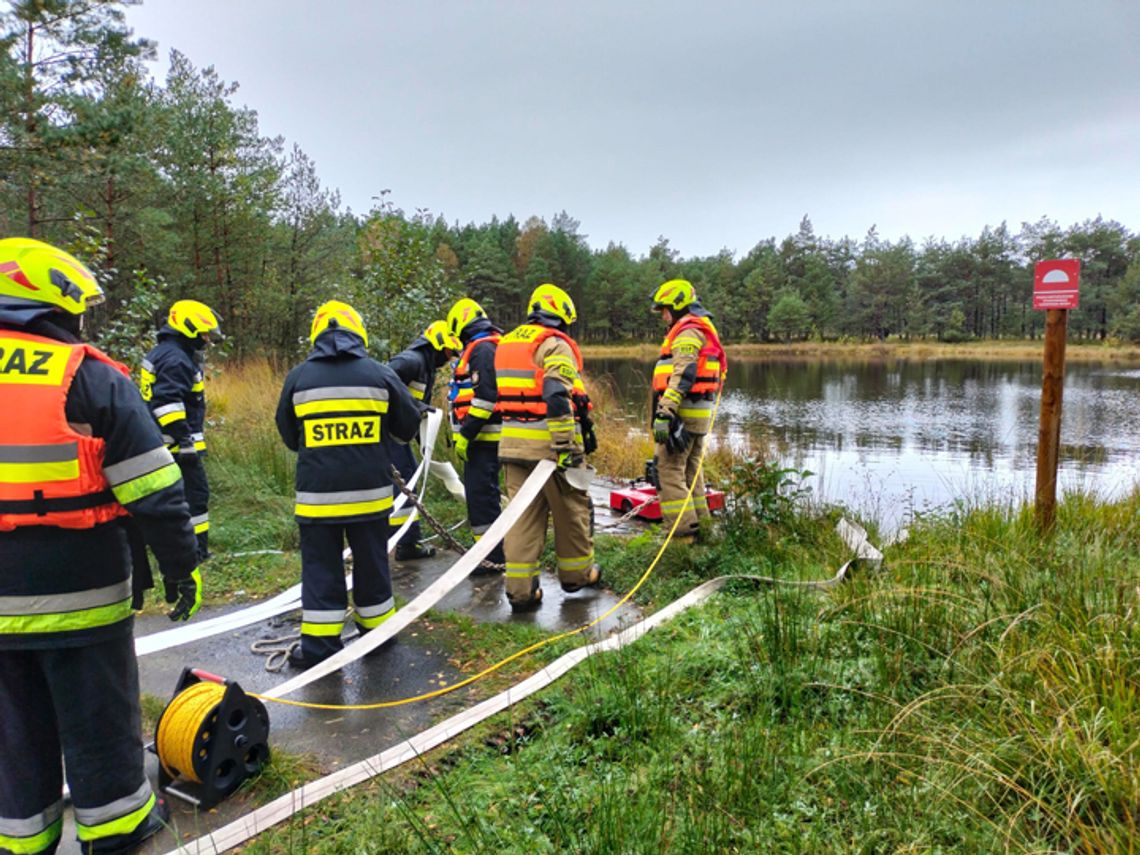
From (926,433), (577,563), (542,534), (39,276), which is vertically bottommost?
(926,433)

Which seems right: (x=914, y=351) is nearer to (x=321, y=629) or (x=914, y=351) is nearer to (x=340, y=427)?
(x=340, y=427)

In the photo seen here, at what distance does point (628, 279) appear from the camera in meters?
70.8

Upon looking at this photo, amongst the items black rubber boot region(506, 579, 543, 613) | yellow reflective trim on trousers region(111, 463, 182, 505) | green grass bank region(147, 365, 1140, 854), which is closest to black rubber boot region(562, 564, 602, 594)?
black rubber boot region(506, 579, 543, 613)

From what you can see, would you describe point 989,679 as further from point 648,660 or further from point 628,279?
point 628,279

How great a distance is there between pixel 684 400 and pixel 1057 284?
2986 millimetres

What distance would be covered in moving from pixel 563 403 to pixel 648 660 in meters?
1.90

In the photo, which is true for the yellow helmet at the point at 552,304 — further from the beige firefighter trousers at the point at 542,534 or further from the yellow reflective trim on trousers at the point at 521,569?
the yellow reflective trim on trousers at the point at 521,569

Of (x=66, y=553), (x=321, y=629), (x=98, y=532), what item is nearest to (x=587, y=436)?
(x=321, y=629)

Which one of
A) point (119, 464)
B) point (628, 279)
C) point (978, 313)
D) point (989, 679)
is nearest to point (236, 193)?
point (119, 464)

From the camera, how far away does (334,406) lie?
157 inches

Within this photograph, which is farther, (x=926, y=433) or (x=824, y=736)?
(x=926, y=433)

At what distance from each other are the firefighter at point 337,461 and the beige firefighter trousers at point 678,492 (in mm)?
2745

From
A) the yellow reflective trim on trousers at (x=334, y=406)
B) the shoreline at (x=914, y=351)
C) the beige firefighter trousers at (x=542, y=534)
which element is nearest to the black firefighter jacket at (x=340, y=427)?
the yellow reflective trim on trousers at (x=334, y=406)

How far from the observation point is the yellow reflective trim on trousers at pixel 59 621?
2.35m
